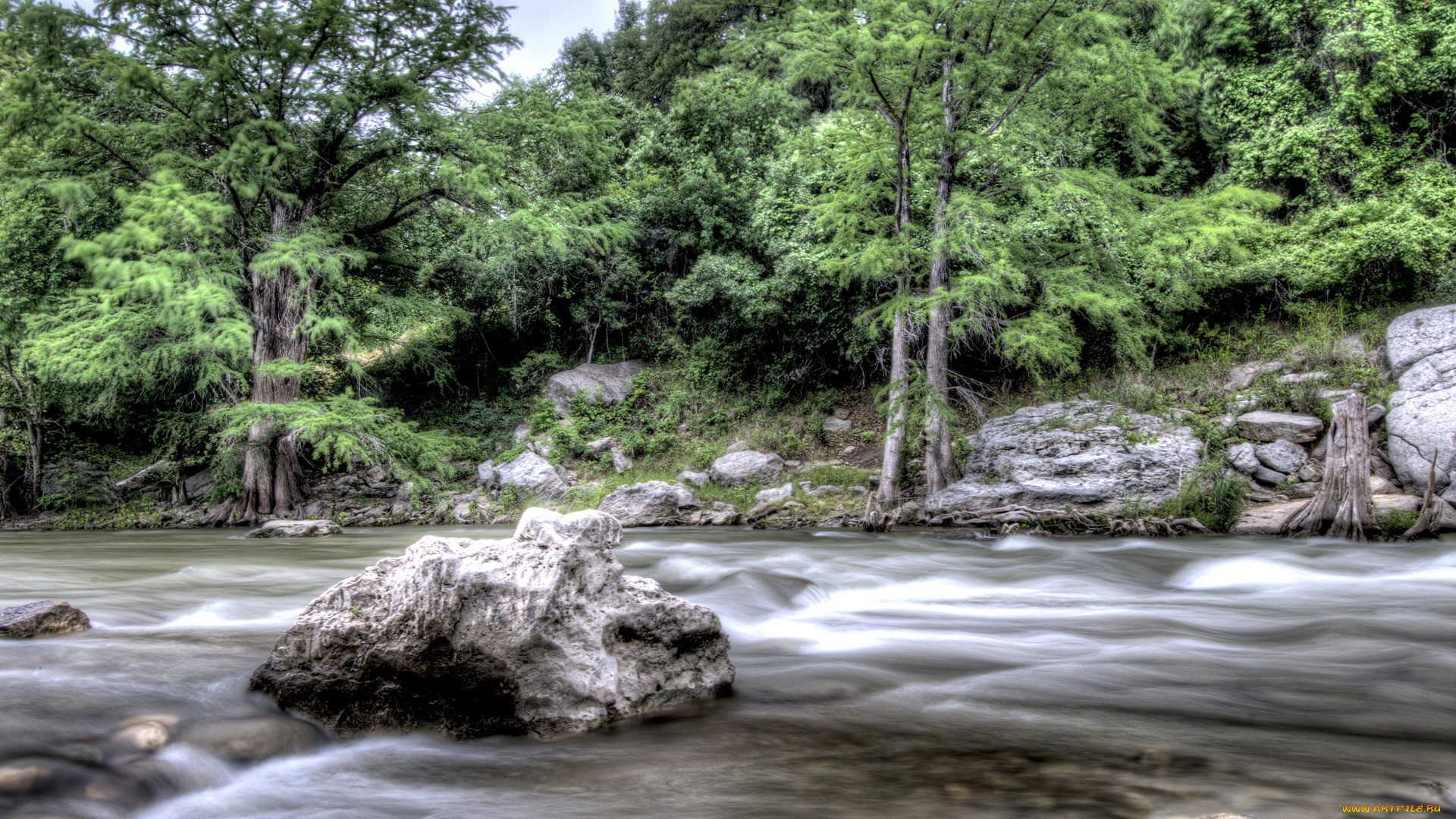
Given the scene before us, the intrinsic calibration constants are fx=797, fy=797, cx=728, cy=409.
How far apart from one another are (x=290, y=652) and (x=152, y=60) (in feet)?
55.5

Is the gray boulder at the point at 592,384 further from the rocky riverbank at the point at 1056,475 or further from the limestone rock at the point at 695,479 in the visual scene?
the limestone rock at the point at 695,479

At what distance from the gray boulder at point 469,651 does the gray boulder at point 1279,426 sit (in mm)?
12136

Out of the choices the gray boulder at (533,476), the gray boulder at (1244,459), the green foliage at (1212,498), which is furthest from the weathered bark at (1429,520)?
the gray boulder at (533,476)

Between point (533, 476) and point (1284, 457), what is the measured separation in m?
13.4

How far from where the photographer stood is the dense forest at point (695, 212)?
12.3m

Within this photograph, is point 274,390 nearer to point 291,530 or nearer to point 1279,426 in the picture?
point 291,530

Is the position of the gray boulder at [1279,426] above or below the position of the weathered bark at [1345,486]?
above

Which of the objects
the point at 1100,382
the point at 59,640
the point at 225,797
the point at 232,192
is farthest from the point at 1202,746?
the point at 232,192

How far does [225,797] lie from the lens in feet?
9.39

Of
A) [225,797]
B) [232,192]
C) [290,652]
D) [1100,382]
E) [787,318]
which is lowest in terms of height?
[225,797]

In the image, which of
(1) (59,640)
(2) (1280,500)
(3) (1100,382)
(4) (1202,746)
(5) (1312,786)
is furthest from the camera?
(3) (1100,382)

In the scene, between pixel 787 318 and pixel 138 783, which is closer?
pixel 138 783

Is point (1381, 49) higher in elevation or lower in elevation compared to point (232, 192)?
higher

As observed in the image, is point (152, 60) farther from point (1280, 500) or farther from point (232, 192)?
point (1280, 500)
